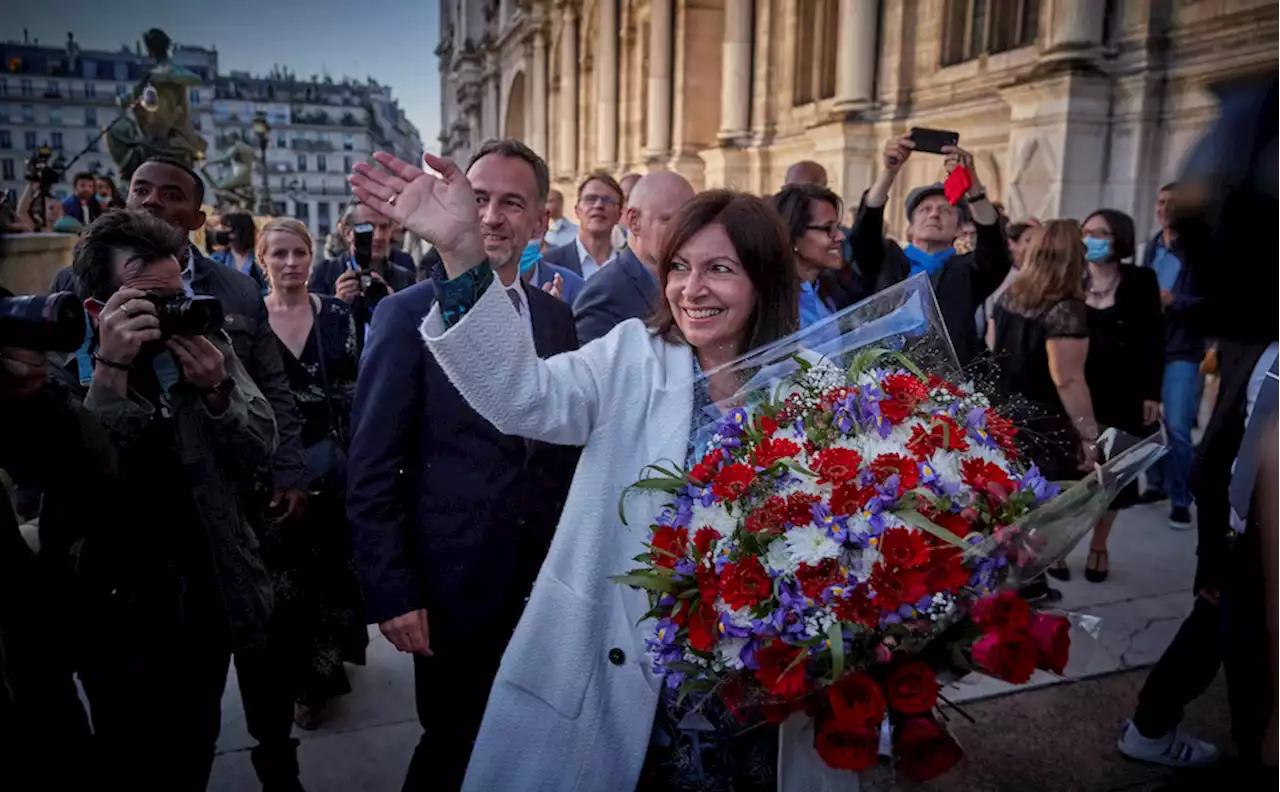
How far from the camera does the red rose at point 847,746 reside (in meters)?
1.39

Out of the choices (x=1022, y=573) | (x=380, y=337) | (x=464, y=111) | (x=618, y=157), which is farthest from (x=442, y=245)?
(x=464, y=111)

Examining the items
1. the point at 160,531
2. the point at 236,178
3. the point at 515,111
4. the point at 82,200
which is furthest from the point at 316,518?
the point at 515,111

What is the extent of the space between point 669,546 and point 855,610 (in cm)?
38

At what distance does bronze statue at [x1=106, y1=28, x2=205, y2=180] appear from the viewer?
486 inches

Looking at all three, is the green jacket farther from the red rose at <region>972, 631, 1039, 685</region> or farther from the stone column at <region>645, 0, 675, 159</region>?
the stone column at <region>645, 0, 675, 159</region>

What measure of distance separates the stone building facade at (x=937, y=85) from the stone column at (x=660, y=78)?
38 millimetres

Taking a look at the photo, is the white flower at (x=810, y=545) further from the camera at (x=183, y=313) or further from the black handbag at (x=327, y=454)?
the black handbag at (x=327, y=454)

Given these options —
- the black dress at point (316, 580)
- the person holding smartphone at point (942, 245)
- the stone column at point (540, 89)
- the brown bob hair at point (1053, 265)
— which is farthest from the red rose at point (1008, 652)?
the stone column at point (540, 89)

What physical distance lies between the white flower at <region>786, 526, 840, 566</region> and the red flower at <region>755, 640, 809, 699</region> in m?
0.15

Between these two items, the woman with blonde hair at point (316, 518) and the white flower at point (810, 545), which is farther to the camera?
the woman with blonde hair at point (316, 518)

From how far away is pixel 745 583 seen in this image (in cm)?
149

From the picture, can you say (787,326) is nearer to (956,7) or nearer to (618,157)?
(956,7)

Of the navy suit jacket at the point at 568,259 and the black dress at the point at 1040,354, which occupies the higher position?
the navy suit jacket at the point at 568,259

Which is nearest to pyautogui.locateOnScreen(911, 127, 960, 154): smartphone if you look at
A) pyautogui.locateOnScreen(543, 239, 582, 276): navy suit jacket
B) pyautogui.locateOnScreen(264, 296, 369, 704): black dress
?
pyautogui.locateOnScreen(543, 239, 582, 276): navy suit jacket
